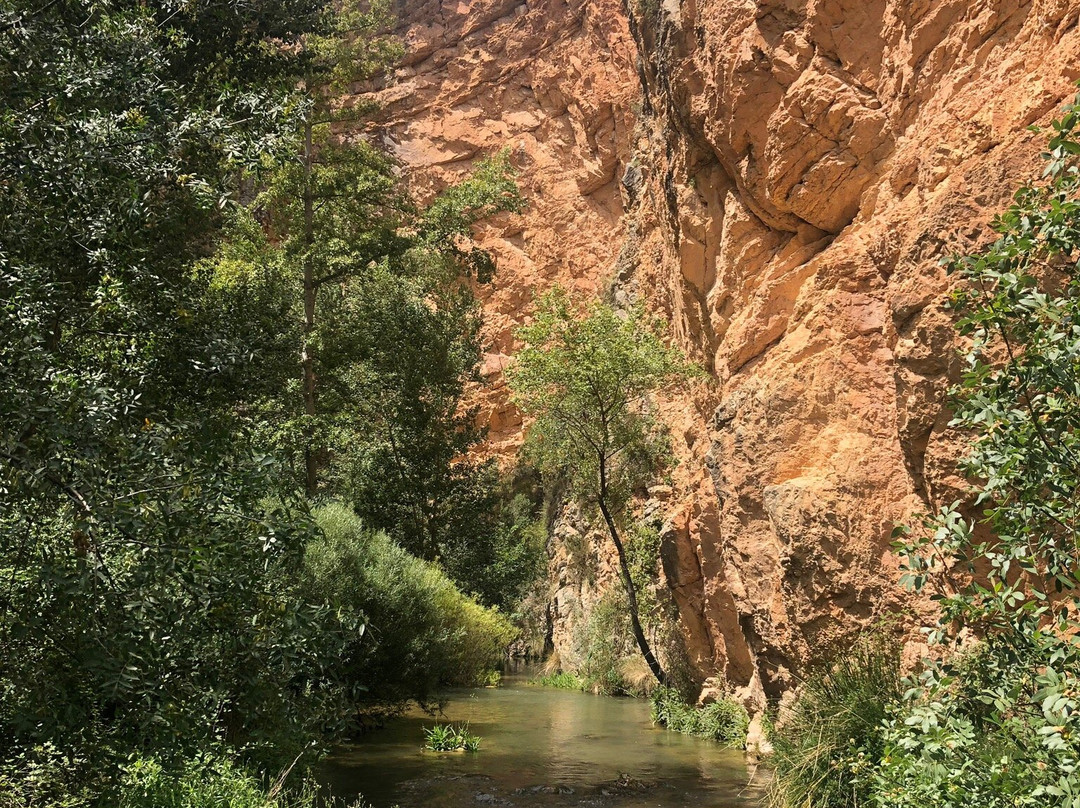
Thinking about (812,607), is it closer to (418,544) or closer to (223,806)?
(223,806)

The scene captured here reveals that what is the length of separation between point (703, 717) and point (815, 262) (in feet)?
26.5

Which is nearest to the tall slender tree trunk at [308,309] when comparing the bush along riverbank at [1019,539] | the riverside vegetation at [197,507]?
the riverside vegetation at [197,507]

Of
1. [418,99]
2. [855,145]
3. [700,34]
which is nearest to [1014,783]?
[855,145]

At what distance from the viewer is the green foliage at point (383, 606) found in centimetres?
1194

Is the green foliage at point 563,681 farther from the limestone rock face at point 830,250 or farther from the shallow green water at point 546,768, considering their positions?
the limestone rock face at point 830,250

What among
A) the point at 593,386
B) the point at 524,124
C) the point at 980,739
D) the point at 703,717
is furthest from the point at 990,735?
the point at 524,124

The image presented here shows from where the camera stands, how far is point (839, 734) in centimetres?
850

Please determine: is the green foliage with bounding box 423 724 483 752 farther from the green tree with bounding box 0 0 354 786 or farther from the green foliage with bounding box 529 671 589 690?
the green foliage with bounding box 529 671 589 690

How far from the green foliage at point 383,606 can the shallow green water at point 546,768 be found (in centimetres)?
104

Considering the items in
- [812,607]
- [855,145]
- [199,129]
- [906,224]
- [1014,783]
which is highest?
[855,145]

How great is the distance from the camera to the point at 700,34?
14.4m

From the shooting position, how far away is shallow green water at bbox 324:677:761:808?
10.5 m

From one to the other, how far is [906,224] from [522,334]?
9.79 metres

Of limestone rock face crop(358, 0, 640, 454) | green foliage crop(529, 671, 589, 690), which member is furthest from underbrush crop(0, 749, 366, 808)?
limestone rock face crop(358, 0, 640, 454)
